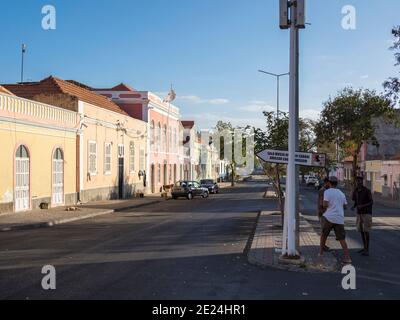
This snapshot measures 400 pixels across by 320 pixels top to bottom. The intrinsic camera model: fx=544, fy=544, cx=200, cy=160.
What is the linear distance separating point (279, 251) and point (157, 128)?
39.7 m

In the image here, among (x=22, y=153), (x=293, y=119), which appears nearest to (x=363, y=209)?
(x=293, y=119)

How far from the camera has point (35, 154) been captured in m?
24.9

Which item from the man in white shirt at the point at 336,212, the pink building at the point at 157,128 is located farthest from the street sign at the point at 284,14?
the pink building at the point at 157,128

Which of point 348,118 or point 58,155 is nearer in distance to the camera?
point 58,155

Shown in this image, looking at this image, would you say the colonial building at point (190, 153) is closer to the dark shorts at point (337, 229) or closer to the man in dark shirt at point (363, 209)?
the man in dark shirt at point (363, 209)

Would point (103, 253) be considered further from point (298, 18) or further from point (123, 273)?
point (298, 18)

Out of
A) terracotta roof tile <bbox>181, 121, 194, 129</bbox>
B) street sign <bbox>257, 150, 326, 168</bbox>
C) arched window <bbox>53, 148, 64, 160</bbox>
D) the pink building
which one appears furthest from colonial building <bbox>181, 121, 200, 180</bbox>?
street sign <bbox>257, 150, 326, 168</bbox>

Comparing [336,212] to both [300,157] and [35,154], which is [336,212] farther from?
[35,154]

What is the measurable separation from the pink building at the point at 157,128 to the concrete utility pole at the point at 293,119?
36.2 metres

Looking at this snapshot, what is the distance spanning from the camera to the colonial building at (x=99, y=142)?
100 ft

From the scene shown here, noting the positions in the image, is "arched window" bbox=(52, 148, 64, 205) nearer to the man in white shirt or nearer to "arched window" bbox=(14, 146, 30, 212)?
"arched window" bbox=(14, 146, 30, 212)
